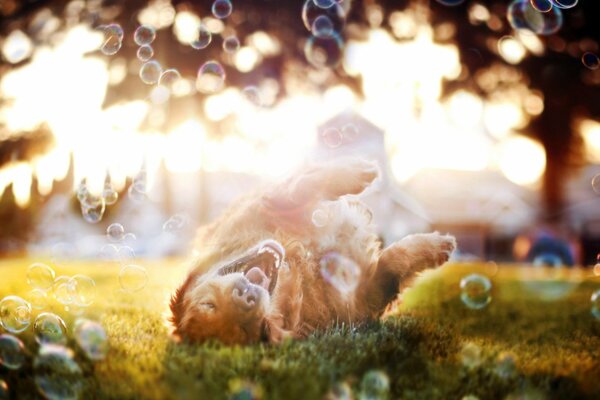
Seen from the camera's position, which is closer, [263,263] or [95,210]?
[263,263]

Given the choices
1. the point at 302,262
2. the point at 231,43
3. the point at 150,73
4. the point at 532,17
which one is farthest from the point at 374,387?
the point at 231,43

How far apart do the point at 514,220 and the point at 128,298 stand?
22.1 metres

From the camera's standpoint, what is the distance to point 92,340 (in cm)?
269

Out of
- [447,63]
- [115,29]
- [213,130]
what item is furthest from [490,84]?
[115,29]

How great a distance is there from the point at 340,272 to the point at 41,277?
102 inches

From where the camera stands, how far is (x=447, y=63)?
9.10m

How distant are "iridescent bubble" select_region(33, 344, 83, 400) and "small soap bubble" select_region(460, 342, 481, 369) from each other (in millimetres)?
1934

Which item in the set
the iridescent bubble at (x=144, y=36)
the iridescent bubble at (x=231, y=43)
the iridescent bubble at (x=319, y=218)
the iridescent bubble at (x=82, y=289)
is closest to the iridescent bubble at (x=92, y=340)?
the iridescent bubble at (x=82, y=289)

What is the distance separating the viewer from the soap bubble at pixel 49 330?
2.86 metres

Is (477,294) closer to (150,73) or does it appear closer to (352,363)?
(352,363)

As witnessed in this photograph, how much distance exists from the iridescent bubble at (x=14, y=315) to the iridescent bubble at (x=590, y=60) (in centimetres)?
817

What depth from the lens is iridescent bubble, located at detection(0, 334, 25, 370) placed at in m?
2.60

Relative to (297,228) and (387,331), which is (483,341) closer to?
(387,331)

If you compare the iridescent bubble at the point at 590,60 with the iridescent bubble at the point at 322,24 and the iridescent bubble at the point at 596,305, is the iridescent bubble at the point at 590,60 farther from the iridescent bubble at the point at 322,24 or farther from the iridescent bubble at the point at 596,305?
the iridescent bubble at the point at 596,305
